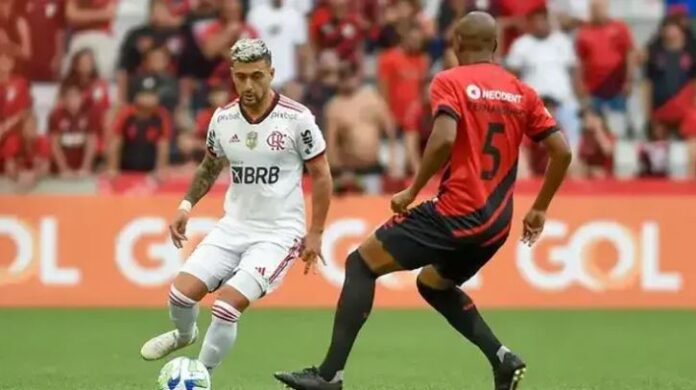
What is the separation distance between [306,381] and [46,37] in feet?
37.2

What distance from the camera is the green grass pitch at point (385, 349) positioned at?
1062 cm

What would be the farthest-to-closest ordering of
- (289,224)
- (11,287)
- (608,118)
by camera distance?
(608,118) < (11,287) < (289,224)

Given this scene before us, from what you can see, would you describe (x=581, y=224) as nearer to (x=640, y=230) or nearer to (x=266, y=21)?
(x=640, y=230)

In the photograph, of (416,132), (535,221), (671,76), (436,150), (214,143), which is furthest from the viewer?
(671,76)

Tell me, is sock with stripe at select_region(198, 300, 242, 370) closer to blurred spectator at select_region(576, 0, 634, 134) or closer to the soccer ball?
the soccer ball

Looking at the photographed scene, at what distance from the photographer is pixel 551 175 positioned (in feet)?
29.8

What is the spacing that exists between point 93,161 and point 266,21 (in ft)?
9.04

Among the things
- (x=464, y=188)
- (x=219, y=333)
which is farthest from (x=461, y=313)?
(x=219, y=333)

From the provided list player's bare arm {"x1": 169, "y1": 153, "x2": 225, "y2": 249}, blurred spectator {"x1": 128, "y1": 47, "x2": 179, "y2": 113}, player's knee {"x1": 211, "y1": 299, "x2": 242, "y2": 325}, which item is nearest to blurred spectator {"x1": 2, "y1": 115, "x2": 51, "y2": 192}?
blurred spectator {"x1": 128, "y1": 47, "x2": 179, "y2": 113}

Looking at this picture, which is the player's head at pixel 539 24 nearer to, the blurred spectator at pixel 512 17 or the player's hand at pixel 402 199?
the blurred spectator at pixel 512 17

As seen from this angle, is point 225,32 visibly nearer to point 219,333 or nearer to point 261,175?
point 261,175

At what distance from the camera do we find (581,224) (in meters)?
16.8

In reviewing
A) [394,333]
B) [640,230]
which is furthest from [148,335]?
[640,230]

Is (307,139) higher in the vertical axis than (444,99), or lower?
lower
